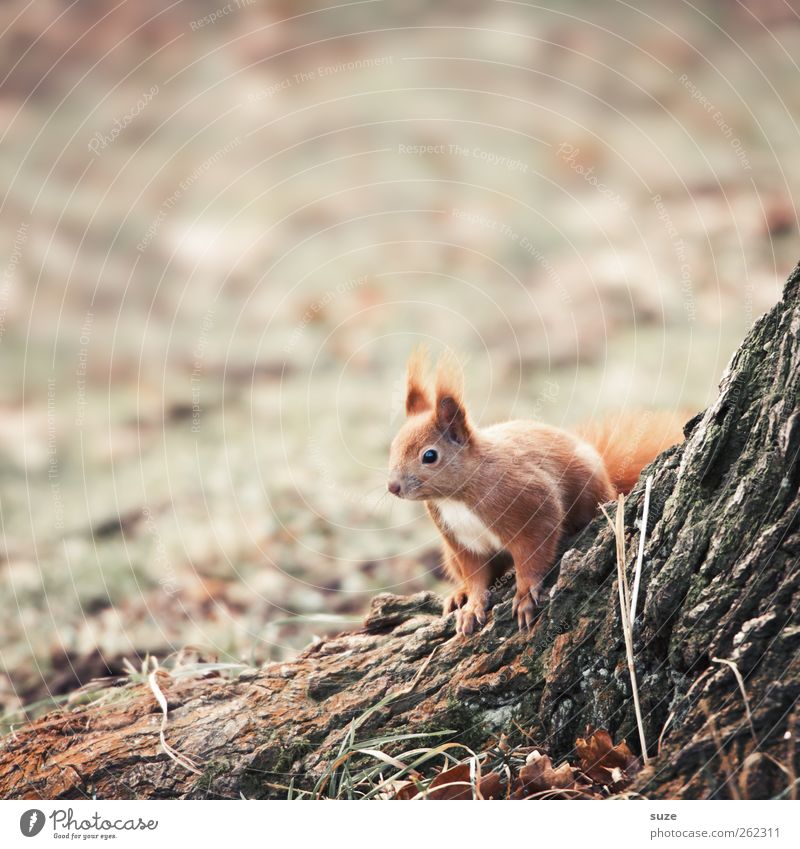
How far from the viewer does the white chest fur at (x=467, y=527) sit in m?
1.38

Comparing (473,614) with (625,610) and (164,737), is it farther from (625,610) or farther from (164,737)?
(164,737)

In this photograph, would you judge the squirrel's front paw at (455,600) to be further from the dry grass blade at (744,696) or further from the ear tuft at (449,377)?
the dry grass blade at (744,696)

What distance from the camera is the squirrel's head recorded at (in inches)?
54.9

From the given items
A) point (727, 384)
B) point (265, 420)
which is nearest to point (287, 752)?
point (727, 384)

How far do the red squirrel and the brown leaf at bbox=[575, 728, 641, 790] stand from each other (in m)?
0.23

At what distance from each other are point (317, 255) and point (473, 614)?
2.60 meters

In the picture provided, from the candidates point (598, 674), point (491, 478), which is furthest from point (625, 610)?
point (491, 478)

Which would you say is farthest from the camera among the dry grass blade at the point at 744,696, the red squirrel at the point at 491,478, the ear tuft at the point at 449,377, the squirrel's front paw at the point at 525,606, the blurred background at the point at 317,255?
the blurred background at the point at 317,255

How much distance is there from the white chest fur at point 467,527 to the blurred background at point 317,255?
2.51 feet

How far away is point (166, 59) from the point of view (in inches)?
117

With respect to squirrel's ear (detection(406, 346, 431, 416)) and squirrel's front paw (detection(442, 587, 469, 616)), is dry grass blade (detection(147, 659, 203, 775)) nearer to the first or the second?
squirrel's front paw (detection(442, 587, 469, 616))
